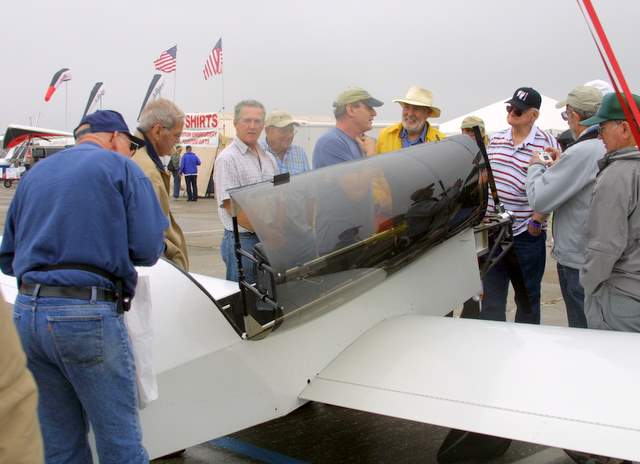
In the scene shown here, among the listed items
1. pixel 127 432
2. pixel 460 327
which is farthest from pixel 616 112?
pixel 127 432

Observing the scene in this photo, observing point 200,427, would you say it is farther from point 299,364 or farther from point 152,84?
point 152,84

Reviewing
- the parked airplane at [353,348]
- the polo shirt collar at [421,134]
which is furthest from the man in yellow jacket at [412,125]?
the parked airplane at [353,348]

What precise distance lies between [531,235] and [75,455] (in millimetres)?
3285

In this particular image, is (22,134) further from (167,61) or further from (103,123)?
(103,123)

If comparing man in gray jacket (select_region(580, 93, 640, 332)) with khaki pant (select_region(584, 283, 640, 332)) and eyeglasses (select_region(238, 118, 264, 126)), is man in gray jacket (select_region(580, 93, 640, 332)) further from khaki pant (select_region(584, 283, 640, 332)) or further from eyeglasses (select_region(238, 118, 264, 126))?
Result: eyeglasses (select_region(238, 118, 264, 126))

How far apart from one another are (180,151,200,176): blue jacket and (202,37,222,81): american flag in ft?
19.6

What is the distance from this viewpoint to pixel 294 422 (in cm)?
406

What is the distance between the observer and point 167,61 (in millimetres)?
25156

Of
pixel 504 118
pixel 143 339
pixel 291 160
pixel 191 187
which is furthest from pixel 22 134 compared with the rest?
pixel 143 339

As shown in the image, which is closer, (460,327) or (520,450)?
(460,327)

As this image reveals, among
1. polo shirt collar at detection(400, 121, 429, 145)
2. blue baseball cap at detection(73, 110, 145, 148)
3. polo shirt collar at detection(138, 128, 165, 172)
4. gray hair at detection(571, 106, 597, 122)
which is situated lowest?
gray hair at detection(571, 106, 597, 122)

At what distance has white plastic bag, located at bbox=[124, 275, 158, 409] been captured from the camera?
89.5 inches

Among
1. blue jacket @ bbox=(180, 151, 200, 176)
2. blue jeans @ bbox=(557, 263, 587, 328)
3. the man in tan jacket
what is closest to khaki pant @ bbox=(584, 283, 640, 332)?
blue jeans @ bbox=(557, 263, 587, 328)

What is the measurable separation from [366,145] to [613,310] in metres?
2.05
